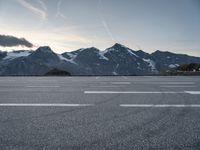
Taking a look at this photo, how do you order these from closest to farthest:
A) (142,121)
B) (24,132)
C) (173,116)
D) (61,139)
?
(61,139)
(24,132)
(142,121)
(173,116)

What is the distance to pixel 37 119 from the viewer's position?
6.11 m

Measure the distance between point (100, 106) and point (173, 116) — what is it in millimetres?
2177

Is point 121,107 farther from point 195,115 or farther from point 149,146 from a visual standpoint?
point 149,146

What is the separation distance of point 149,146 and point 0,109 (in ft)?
15.3

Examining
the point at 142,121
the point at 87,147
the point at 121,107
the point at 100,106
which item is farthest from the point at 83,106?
the point at 87,147

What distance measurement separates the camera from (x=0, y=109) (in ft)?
24.7

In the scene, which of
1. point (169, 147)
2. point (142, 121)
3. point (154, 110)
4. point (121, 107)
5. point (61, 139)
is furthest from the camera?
point (121, 107)

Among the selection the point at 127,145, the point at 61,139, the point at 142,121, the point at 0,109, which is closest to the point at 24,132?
the point at 61,139

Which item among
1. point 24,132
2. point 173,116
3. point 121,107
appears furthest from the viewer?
point 121,107

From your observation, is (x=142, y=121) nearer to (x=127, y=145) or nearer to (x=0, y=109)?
(x=127, y=145)

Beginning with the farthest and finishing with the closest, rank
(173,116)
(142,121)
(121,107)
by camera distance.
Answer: (121,107) < (173,116) < (142,121)

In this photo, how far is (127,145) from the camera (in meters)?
4.21

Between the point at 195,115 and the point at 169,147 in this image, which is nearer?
the point at 169,147

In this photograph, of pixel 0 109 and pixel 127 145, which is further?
pixel 0 109
